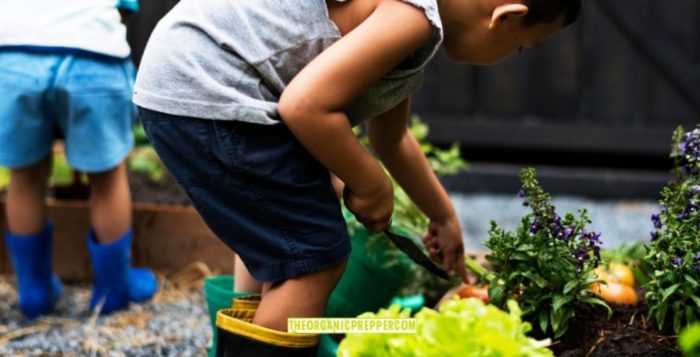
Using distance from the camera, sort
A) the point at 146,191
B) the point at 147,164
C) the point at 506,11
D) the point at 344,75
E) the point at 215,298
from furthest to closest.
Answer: the point at 147,164
the point at 146,191
the point at 215,298
the point at 506,11
the point at 344,75

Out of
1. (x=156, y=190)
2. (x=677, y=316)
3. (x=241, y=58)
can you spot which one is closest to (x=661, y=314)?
(x=677, y=316)

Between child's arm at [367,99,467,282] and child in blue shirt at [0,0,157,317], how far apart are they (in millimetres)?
919

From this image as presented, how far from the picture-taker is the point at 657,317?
187cm

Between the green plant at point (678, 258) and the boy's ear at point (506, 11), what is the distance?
0.42m

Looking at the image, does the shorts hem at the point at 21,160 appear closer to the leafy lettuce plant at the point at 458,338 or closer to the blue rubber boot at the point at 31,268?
the blue rubber boot at the point at 31,268

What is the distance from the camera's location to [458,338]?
4.45 ft

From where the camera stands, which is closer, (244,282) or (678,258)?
(678,258)

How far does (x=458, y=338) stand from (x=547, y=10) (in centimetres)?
78

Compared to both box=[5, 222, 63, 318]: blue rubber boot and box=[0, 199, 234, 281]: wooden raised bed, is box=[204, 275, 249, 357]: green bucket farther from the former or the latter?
box=[0, 199, 234, 281]: wooden raised bed

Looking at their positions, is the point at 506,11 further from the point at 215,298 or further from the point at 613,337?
the point at 215,298

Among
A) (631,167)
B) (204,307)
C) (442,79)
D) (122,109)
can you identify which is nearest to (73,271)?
(204,307)

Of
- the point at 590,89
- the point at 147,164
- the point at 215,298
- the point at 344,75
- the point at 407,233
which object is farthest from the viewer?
the point at 590,89

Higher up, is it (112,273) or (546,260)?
(546,260)

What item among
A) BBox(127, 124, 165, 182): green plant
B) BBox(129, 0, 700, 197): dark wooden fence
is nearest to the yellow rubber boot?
BBox(127, 124, 165, 182): green plant
